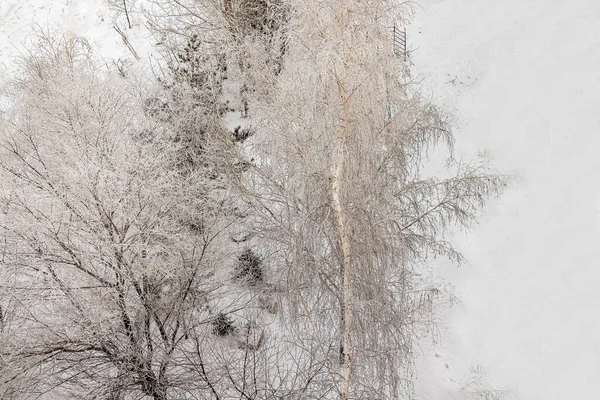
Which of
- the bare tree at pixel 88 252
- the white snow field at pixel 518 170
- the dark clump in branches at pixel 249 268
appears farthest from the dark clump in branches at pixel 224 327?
the white snow field at pixel 518 170

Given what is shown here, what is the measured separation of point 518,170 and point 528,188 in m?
0.63

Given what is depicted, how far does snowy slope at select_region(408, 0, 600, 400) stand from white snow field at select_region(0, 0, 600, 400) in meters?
0.03

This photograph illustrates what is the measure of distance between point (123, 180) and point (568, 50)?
575 inches

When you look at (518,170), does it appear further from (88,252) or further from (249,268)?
(88,252)

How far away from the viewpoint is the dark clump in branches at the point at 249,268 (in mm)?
9734

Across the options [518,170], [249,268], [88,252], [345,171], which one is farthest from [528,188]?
[88,252]

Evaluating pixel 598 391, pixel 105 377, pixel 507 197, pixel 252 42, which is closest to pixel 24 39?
pixel 252 42

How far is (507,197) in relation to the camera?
12.7 meters

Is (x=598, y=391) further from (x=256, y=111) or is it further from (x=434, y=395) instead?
(x=256, y=111)

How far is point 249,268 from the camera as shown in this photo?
32.7 ft

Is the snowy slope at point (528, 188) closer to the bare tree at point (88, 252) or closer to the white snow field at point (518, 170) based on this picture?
the white snow field at point (518, 170)

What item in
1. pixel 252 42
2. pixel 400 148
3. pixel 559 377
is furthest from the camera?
pixel 559 377

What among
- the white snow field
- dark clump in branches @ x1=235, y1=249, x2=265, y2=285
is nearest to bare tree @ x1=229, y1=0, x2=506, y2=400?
the white snow field

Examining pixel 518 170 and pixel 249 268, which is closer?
pixel 249 268
